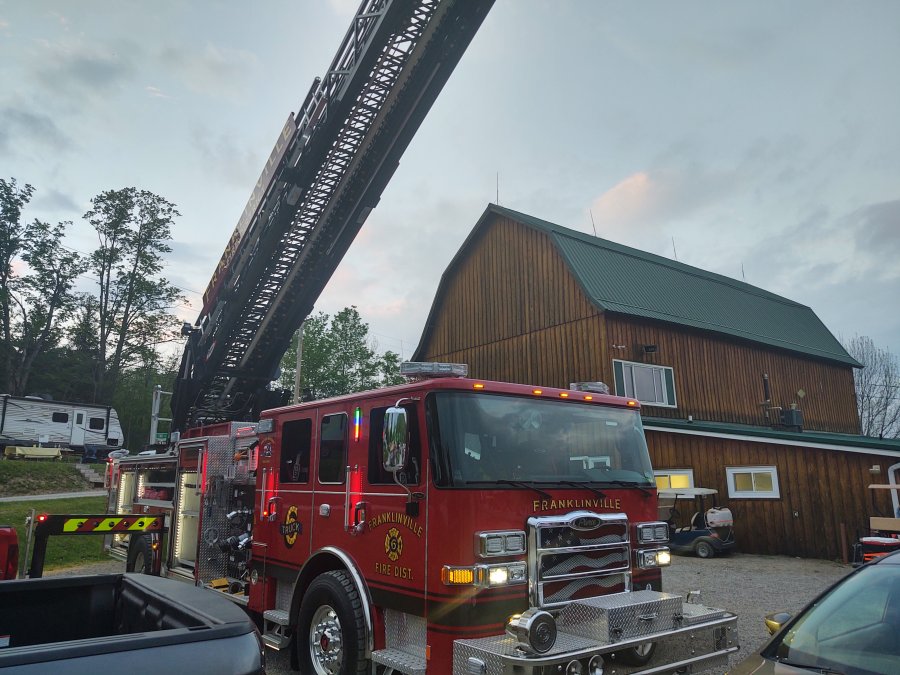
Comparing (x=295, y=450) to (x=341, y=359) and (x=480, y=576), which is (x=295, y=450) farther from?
(x=341, y=359)

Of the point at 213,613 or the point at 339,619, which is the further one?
the point at 339,619

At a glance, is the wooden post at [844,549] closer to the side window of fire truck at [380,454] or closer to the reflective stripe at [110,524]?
the side window of fire truck at [380,454]

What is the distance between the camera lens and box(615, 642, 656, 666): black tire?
15.6 feet

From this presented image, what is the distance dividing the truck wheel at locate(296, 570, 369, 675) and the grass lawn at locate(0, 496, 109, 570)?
10.1 metres

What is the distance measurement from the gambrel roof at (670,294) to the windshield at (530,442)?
1339 cm

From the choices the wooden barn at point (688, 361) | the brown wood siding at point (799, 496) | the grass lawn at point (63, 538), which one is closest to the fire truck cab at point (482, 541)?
the grass lawn at point (63, 538)

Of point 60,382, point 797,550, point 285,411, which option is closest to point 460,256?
point 797,550

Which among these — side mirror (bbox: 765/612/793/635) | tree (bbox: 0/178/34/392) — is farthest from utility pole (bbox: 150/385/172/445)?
tree (bbox: 0/178/34/392)

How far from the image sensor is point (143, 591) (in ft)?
9.87

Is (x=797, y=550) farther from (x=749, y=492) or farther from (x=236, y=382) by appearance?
(x=236, y=382)

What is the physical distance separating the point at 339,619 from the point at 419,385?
2049mm

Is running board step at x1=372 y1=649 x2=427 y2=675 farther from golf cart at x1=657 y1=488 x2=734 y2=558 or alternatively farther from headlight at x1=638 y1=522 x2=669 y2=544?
golf cart at x1=657 y1=488 x2=734 y2=558

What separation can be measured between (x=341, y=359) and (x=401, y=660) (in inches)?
1517

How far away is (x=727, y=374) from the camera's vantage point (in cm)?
2230
